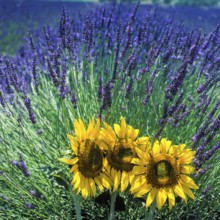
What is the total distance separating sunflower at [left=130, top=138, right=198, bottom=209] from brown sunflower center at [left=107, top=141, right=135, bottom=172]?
1.4 inches

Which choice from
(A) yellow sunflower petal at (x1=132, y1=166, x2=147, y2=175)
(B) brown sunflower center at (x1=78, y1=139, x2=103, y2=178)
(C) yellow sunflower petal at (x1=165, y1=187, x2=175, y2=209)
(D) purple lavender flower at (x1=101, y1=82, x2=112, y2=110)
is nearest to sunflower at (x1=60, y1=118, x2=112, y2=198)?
(B) brown sunflower center at (x1=78, y1=139, x2=103, y2=178)

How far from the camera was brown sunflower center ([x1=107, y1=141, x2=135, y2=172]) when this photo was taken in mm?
1597

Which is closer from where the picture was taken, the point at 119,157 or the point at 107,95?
the point at 119,157

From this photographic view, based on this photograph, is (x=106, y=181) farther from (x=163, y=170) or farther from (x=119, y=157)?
(x=163, y=170)

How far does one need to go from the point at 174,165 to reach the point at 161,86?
4.59 feet

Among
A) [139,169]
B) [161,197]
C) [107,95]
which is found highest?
[107,95]

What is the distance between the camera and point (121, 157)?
5.25 feet

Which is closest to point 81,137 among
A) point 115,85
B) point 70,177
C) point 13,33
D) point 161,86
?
point 70,177

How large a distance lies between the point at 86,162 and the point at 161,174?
0.28m

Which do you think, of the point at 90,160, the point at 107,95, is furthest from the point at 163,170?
the point at 107,95

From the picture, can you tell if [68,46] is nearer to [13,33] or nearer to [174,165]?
[174,165]

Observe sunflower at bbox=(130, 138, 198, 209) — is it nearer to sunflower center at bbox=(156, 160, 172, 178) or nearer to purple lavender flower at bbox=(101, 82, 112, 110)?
sunflower center at bbox=(156, 160, 172, 178)

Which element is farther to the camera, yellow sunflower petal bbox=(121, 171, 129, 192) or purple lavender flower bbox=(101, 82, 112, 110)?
purple lavender flower bbox=(101, 82, 112, 110)

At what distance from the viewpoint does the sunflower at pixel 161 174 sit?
61.6 inches
